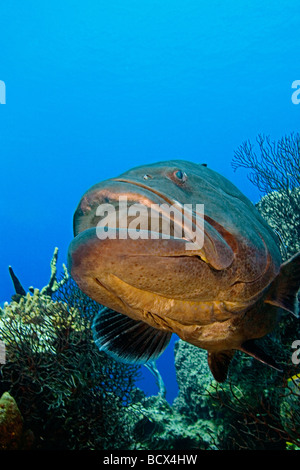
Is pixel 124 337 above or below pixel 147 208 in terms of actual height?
below

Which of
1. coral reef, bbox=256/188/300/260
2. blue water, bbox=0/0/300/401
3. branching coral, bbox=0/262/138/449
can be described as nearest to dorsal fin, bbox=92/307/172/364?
branching coral, bbox=0/262/138/449

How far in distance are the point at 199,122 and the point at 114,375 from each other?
84.9 m

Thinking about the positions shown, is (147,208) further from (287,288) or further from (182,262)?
(287,288)

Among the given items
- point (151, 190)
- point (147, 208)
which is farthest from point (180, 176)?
point (147, 208)

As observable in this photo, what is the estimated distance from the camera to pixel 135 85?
3022 inches

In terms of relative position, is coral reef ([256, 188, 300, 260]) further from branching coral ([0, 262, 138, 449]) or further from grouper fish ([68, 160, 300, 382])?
branching coral ([0, 262, 138, 449])

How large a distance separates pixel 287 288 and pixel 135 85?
3295 inches

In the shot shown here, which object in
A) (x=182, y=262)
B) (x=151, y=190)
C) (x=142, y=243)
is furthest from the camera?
(x=151, y=190)

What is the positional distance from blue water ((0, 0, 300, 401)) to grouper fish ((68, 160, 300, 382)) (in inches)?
1969

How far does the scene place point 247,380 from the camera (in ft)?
17.5

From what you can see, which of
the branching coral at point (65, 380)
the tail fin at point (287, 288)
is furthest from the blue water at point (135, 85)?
the tail fin at point (287, 288)

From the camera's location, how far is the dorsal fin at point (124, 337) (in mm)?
2734

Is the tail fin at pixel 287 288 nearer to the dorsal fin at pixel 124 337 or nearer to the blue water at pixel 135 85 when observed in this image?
the dorsal fin at pixel 124 337

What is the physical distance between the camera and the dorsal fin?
8.97ft
